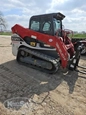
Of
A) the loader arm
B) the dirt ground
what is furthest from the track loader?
the dirt ground

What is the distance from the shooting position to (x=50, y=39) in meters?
5.99

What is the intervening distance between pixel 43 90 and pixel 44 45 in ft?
7.72

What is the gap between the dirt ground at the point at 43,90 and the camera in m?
3.63

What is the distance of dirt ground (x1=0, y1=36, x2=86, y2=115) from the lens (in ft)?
11.9

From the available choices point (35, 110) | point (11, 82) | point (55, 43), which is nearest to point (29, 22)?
point (55, 43)

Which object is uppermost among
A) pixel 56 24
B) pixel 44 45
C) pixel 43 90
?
pixel 56 24

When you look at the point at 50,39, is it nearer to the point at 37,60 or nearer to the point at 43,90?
the point at 37,60

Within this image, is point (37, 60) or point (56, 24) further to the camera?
point (56, 24)

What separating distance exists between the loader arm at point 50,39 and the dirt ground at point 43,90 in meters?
0.80

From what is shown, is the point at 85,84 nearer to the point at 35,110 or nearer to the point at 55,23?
the point at 35,110

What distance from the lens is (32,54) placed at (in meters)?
6.54

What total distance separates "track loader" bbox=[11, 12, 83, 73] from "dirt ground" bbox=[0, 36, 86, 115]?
1.29 feet

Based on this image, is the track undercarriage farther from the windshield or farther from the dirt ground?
the windshield

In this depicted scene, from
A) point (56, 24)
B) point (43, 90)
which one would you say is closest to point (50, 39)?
point (56, 24)
